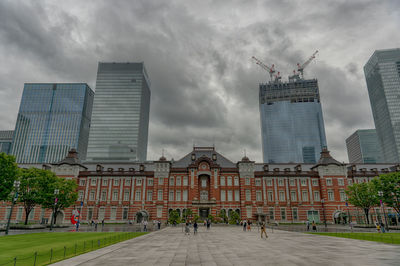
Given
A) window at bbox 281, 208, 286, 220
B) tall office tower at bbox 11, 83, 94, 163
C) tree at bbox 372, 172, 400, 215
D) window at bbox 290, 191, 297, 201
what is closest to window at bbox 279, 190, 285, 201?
window at bbox 290, 191, 297, 201

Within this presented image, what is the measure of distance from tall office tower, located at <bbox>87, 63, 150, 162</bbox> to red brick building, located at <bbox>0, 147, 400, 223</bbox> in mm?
90189

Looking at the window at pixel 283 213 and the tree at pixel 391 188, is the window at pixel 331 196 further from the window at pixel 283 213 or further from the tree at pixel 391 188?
the tree at pixel 391 188

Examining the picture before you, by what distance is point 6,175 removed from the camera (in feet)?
125

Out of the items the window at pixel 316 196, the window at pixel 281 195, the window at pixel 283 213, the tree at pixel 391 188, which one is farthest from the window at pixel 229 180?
the tree at pixel 391 188

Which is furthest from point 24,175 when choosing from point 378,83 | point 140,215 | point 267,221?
point 378,83

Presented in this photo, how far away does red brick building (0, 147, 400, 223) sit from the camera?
62500 mm

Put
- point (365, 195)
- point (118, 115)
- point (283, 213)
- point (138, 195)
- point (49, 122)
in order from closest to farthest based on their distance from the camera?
point (365, 195)
point (283, 213)
point (138, 195)
point (118, 115)
point (49, 122)

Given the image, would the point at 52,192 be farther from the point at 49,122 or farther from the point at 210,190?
the point at 49,122

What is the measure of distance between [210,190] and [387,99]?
173506 millimetres

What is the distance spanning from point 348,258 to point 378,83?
21286cm

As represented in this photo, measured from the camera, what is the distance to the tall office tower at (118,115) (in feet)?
513

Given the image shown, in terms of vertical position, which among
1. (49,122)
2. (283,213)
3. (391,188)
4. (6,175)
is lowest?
(283,213)

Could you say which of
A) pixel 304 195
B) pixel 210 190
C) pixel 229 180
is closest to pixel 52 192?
pixel 210 190

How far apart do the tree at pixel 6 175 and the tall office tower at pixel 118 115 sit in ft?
380
